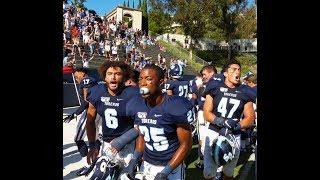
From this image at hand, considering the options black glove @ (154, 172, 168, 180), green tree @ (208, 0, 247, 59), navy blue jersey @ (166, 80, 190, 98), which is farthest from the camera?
green tree @ (208, 0, 247, 59)

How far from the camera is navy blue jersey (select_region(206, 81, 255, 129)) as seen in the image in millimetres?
6629

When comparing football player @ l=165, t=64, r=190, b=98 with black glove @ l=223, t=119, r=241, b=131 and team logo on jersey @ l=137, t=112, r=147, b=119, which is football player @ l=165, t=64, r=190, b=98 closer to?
black glove @ l=223, t=119, r=241, b=131

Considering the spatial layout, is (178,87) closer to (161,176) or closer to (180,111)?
(180,111)

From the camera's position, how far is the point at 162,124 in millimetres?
4898

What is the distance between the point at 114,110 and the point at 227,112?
164cm

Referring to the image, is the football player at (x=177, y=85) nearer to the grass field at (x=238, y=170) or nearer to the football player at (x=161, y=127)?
the grass field at (x=238, y=170)

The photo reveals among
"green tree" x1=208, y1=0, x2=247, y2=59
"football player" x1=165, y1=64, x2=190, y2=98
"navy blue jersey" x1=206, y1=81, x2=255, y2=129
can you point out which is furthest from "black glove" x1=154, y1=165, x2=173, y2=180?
"green tree" x1=208, y1=0, x2=247, y2=59

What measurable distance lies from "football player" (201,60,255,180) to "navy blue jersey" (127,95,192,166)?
1.48 metres

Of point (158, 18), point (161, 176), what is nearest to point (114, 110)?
point (161, 176)

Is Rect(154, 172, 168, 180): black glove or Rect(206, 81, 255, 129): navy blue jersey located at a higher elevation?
Rect(206, 81, 255, 129): navy blue jersey

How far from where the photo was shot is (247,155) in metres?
10.2

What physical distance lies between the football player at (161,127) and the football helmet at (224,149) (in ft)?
4.36

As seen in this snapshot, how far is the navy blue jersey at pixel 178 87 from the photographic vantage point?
1044 cm
